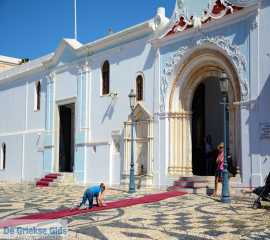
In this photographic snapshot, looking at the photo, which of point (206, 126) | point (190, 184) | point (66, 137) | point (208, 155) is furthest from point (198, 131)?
point (66, 137)

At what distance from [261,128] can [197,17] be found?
4.76m

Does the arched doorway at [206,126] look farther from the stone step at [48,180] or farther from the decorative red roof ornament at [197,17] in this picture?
the stone step at [48,180]

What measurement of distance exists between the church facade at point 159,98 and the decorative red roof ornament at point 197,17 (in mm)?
36

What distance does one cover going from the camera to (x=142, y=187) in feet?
56.2

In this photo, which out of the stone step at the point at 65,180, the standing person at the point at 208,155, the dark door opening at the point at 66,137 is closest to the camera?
the standing person at the point at 208,155

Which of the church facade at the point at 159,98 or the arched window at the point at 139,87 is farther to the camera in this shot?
the arched window at the point at 139,87

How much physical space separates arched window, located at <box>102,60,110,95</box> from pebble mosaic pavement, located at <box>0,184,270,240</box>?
789 cm

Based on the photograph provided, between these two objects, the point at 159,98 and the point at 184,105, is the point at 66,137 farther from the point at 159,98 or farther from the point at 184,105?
the point at 184,105

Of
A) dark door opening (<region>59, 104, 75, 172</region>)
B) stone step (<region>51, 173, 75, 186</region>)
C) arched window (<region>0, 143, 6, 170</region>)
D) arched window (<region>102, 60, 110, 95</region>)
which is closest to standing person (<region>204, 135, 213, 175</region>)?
arched window (<region>102, 60, 110, 95</region>)

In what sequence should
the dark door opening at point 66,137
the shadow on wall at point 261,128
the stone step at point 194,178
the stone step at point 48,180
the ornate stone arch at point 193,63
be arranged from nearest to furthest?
the shadow on wall at point 261,128 → the ornate stone arch at point 193,63 → the stone step at point 194,178 → the stone step at point 48,180 → the dark door opening at point 66,137

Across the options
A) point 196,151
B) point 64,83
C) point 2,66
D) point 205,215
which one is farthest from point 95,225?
point 2,66

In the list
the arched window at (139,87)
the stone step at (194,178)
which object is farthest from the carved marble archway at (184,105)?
the arched window at (139,87)

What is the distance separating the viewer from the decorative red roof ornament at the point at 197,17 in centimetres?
1455

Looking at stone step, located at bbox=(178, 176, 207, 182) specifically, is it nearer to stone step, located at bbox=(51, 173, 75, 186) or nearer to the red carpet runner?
the red carpet runner
